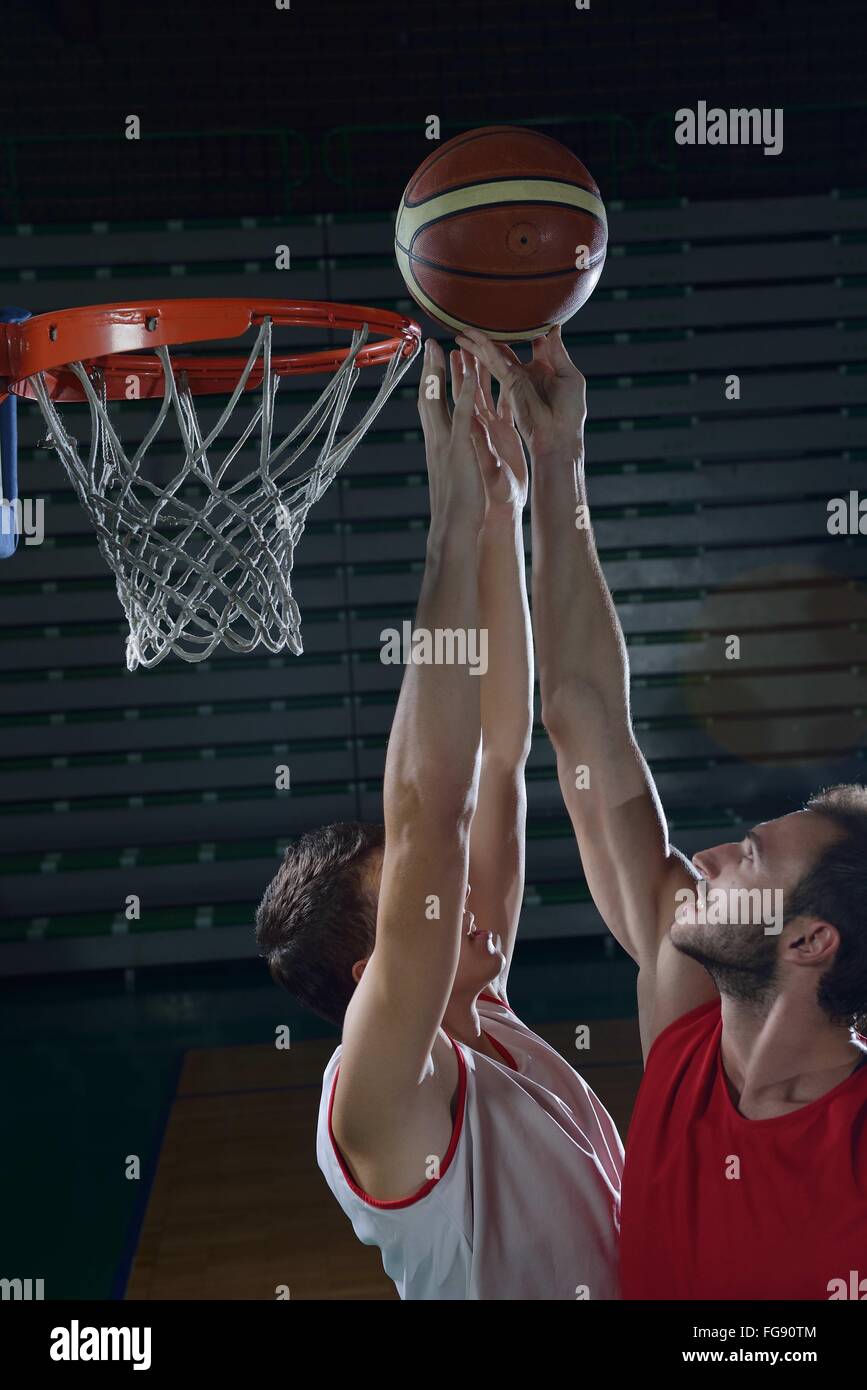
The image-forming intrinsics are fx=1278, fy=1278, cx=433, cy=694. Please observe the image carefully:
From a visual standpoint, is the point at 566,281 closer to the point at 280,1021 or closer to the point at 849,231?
the point at 280,1021

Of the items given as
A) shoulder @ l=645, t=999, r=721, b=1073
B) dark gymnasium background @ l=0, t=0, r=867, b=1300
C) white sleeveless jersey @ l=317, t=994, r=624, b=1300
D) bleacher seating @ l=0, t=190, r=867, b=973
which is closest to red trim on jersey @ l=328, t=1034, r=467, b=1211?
white sleeveless jersey @ l=317, t=994, r=624, b=1300

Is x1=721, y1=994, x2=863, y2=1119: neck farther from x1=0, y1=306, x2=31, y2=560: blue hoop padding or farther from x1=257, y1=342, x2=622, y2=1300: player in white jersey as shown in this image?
x1=0, y1=306, x2=31, y2=560: blue hoop padding

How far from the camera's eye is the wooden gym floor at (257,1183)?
12.9 ft

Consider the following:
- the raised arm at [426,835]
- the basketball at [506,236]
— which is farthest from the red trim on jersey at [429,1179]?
the basketball at [506,236]

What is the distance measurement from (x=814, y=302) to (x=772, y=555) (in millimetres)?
1528

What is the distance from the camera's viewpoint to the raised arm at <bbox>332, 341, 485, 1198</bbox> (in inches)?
64.3

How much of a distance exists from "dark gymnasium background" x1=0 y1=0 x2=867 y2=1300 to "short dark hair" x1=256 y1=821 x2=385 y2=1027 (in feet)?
16.8

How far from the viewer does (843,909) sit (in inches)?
73.4

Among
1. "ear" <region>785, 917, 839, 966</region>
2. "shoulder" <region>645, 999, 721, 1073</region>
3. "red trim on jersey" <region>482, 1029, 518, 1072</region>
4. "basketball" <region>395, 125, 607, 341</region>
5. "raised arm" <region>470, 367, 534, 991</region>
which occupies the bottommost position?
"red trim on jersey" <region>482, 1029, 518, 1072</region>

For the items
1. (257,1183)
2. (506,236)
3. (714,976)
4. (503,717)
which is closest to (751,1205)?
(714,976)

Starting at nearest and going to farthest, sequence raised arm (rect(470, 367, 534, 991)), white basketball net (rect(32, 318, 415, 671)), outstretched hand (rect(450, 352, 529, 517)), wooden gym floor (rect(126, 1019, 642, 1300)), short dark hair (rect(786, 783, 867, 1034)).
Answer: short dark hair (rect(786, 783, 867, 1034))
outstretched hand (rect(450, 352, 529, 517))
raised arm (rect(470, 367, 534, 991))
white basketball net (rect(32, 318, 415, 671))
wooden gym floor (rect(126, 1019, 642, 1300))

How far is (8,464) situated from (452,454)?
53.2 inches

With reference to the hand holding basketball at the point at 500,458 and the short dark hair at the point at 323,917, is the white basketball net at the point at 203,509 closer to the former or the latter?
the hand holding basketball at the point at 500,458

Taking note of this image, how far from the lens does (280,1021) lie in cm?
628
